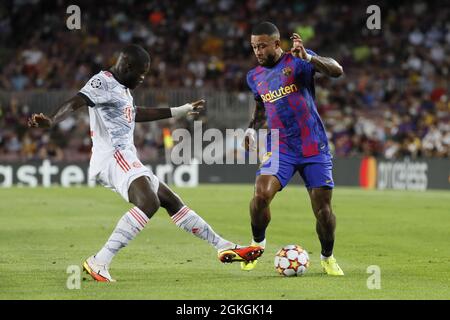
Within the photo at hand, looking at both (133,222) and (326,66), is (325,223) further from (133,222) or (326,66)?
(133,222)

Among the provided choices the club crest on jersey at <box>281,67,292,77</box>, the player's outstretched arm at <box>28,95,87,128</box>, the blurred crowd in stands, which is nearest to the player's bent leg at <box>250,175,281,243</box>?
the club crest on jersey at <box>281,67,292,77</box>

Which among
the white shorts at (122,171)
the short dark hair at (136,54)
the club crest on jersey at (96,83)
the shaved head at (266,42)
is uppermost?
the shaved head at (266,42)

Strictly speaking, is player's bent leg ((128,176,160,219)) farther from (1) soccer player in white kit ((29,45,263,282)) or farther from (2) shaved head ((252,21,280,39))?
(2) shaved head ((252,21,280,39))

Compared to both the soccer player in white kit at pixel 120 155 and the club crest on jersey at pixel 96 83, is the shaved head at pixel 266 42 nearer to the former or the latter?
the soccer player in white kit at pixel 120 155

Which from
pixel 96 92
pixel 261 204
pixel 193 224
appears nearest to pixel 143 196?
pixel 193 224

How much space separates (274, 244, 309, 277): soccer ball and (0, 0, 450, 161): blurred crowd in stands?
22.3 meters

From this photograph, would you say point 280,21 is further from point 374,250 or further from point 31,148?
point 374,250

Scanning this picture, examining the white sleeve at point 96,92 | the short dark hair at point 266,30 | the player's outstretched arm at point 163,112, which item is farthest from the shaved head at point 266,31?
the white sleeve at point 96,92

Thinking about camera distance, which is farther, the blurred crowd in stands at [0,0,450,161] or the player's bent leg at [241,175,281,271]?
the blurred crowd in stands at [0,0,450,161]

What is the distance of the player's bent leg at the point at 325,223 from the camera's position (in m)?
10.5

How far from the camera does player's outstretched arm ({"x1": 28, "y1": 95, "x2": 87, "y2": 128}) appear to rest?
9.21m

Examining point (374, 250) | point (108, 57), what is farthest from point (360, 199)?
point (108, 57)

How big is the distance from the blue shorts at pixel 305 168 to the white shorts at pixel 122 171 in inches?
54.4

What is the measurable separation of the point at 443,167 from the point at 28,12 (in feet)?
59.9
